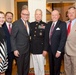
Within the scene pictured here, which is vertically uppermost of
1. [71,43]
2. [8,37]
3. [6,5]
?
[6,5]

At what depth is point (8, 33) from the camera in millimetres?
3398

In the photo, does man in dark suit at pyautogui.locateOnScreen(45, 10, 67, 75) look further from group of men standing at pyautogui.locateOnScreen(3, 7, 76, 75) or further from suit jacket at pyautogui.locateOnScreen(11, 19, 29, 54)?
suit jacket at pyautogui.locateOnScreen(11, 19, 29, 54)

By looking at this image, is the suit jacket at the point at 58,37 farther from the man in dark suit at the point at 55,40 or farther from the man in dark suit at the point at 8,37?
the man in dark suit at the point at 8,37

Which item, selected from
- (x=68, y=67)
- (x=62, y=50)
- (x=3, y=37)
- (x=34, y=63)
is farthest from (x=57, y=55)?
(x=3, y=37)

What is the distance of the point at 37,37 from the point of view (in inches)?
137

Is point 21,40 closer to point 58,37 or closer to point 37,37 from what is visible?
point 37,37

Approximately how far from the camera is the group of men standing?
10.7 ft

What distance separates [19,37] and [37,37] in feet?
1.27

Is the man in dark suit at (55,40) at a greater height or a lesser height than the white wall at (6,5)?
lesser

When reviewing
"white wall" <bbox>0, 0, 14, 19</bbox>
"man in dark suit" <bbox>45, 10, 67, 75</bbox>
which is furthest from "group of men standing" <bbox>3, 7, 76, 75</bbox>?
"white wall" <bbox>0, 0, 14, 19</bbox>

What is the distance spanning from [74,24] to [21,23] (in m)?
1.01

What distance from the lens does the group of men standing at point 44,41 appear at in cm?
326

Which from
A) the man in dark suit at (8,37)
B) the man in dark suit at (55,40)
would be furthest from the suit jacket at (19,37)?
the man in dark suit at (55,40)

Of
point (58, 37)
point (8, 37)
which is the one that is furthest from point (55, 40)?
point (8, 37)
